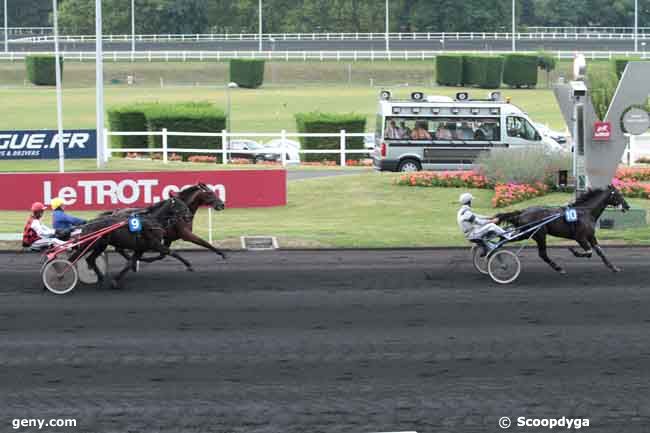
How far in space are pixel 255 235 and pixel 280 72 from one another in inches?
2407

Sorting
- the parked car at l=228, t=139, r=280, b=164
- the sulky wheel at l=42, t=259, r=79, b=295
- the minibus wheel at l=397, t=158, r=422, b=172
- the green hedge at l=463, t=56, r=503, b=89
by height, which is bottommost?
the sulky wheel at l=42, t=259, r=79, b=295

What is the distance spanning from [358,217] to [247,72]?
53.3m

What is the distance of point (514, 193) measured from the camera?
25828 millimetres

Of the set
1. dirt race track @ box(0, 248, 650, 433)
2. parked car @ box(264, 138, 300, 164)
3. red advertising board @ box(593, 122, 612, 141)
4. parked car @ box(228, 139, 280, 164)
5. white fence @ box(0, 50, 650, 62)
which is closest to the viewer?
dirt race track @ box(0, 248, 650, 433)

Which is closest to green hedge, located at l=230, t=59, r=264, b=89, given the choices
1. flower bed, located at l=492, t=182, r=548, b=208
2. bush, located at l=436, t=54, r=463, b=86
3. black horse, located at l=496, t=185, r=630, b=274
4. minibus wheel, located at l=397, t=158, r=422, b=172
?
bush, located at l=436, t=54, r=463, b=86

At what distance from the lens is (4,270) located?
61.2ft

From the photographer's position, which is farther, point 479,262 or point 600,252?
point 479,262

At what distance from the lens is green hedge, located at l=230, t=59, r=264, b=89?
77312mm

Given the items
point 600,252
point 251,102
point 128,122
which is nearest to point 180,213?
point 600,252

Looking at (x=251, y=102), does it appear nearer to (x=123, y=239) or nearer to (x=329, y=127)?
(x=329, y=127)

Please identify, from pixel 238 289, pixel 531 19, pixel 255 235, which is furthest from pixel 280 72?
pixel 238 289

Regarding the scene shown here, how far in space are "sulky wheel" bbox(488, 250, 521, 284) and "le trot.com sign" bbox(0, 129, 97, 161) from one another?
862 inches

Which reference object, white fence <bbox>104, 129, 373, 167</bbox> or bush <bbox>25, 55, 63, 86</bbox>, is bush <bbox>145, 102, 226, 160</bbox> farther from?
bush <bbox>25, 55, 63, 86</bbox>

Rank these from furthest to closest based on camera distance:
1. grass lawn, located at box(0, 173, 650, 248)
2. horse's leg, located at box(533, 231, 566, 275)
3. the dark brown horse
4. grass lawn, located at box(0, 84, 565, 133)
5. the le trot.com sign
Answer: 1. grass lawn, located at box(0, 84, 565, 133)
2. the le trot.com sign
3. grass lawn, located at box(0, 173, 650, 248)
4. horse's leg, located at box(533, 231, 566, 275)
5. the dark brown horse
